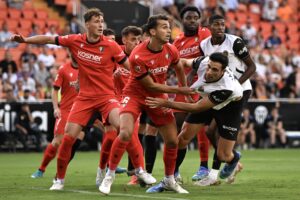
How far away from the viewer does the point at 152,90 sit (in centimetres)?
1245

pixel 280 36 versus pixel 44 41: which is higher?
pixel 44 41

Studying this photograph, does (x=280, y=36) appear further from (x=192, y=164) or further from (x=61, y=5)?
(x=192, y=164)

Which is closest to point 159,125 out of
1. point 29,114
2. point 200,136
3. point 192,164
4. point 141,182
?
point 141,182

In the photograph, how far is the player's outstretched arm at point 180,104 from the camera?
1214 cm

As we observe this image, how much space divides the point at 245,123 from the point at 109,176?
16626 mm

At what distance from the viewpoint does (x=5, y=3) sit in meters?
30.8

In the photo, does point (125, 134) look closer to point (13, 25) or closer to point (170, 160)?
point (170, 160)

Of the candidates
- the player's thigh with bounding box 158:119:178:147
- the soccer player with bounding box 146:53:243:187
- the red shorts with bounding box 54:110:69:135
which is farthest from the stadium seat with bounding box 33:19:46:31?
the player's thigh with bounding box 158:119:178:147

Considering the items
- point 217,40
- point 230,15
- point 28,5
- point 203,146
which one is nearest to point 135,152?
point 203,146

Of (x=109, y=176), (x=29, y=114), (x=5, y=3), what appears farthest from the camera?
(x=5, y=3)

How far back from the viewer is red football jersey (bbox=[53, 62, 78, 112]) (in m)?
16.5

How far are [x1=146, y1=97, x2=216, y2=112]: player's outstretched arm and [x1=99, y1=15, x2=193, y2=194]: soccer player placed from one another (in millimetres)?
183

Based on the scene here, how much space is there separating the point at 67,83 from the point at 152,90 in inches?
174

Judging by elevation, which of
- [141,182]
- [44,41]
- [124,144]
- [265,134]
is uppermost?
[44,41]
